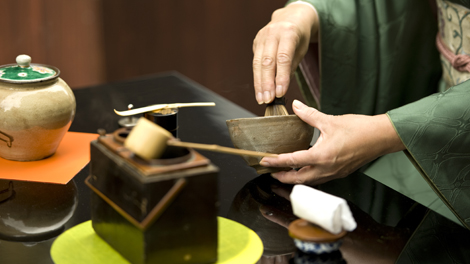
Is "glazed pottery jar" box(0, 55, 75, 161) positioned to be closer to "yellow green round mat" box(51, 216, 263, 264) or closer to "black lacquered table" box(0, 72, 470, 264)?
"black lacquered table" box(0, 72, 470, 264)

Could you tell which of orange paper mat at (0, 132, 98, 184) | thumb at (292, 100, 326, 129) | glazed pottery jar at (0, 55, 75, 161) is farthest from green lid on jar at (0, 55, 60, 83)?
thumb at (292, 100, 326, 129)

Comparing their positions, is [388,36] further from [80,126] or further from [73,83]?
[73,83]

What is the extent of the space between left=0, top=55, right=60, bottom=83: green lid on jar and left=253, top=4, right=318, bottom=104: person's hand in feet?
1.46

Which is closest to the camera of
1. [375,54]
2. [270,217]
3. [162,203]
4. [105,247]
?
[162,203]

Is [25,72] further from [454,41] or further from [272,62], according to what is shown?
[454,41]

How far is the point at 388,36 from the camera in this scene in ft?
5.28

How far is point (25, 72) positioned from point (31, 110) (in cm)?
9

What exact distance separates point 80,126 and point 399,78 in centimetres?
95

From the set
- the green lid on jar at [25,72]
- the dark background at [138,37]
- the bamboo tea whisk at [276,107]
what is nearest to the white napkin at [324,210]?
the bamboo tea whisk at [276,107]

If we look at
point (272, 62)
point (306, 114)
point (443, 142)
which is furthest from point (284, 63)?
point (443, 142)

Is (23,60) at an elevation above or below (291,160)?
above

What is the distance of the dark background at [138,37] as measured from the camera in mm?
3031

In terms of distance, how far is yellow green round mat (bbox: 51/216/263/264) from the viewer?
767mm

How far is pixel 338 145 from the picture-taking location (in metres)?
1.08
